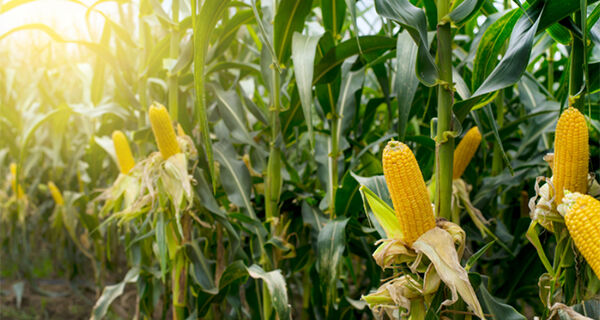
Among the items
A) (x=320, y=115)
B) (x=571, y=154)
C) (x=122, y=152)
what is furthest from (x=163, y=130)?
(x=571, y=154)

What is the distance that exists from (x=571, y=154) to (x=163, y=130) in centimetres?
100

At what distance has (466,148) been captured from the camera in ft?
3.90

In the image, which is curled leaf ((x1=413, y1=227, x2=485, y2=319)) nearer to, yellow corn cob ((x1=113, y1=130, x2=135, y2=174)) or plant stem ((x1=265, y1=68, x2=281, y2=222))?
plant stem ((x1=265, y1=68, x2=281, y2=222))

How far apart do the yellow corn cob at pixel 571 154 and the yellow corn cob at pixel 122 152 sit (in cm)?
129

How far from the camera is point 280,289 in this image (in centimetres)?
121

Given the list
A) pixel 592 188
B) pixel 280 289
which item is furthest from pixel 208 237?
pixel 592 188

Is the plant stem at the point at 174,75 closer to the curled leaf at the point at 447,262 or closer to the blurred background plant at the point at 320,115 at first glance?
the blurred background plant at the point at 320,115

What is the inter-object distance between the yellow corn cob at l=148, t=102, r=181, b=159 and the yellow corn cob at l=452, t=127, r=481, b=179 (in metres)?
0.80

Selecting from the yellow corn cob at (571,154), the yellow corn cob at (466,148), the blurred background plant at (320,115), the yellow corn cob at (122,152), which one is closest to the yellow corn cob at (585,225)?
the yellow corn cob at (571,154)

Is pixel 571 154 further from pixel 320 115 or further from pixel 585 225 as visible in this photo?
pixel 320 115

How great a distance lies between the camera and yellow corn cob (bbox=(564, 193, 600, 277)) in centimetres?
70

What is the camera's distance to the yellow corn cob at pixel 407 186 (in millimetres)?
750

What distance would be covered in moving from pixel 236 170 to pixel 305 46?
527 millimetres

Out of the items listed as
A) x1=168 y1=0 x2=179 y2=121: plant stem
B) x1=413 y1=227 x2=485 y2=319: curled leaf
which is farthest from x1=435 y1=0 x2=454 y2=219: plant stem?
x1=168 y1=0 x2=179 y2=121: plant stem
